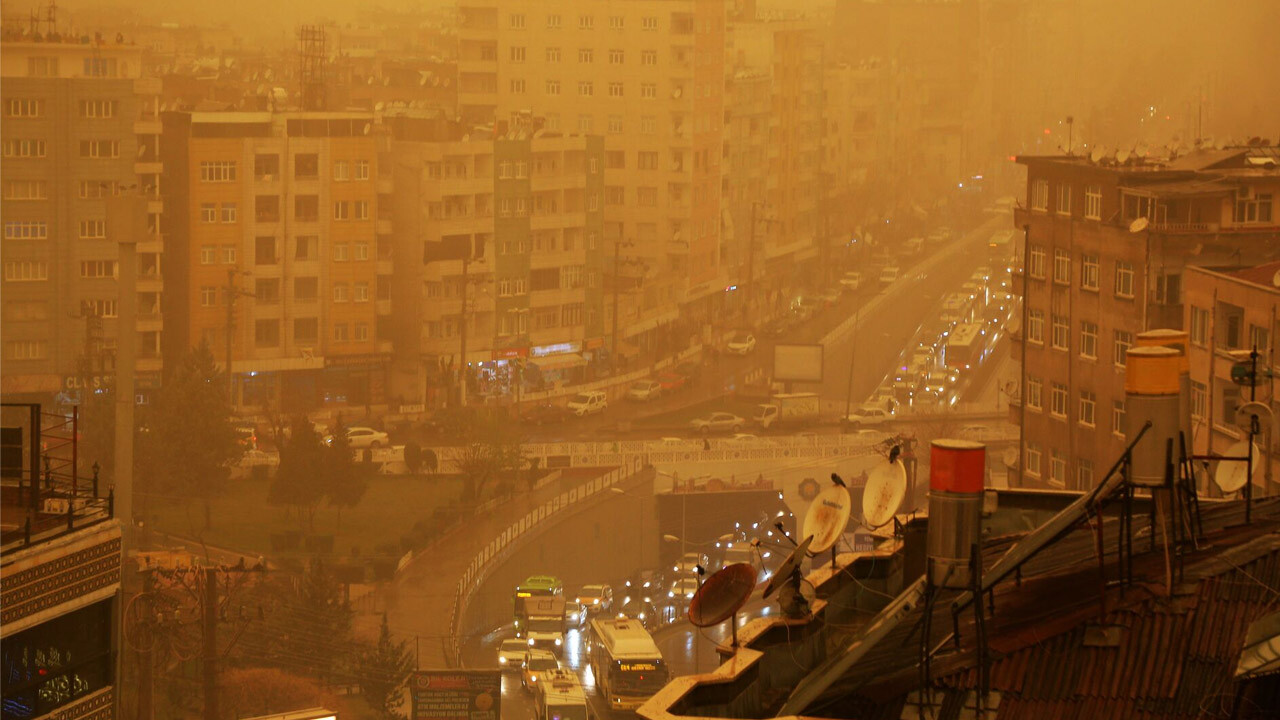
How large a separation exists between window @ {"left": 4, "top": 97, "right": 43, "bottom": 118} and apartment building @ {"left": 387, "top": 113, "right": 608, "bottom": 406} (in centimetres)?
329

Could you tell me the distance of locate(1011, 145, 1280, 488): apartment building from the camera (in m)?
9.98

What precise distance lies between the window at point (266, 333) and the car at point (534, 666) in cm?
571

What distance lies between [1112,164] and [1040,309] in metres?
1.08

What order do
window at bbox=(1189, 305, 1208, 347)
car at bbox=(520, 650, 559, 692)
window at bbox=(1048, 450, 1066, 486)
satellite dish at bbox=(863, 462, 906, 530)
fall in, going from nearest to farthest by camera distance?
satellite dish at bbox=(863, 462, 906, 530) < window at bbox=(1189, 305, 1208, 347) < car at bbox=(520, 650, 559, 692) < window at bbox=(1048, 450, 1066, 486)

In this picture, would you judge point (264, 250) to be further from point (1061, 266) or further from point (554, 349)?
point (1061, 266)

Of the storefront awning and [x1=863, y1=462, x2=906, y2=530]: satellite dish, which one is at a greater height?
[x1=863, y1=462, x2=906, y2=530]: satellite dish

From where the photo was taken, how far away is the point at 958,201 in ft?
77.8

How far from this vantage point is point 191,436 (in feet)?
49.0

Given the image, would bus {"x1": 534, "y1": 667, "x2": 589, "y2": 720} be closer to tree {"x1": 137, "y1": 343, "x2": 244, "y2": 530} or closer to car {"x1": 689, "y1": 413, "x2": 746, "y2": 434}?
tree {"x1": 137, "y1": 343, "x2": 244, "y2": 530}

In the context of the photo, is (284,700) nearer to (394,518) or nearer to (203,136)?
(394,518)

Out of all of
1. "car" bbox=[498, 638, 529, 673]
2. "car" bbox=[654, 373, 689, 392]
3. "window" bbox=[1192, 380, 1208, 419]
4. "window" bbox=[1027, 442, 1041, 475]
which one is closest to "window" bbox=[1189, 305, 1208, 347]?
"window" bbox=[1192, 380, 1208, 419]

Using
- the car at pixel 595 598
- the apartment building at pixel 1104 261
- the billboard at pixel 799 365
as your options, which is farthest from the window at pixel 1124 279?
the billboard at pixel 799 365

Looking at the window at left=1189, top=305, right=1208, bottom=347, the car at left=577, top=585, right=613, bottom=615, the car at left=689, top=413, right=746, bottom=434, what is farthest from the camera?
the car at left=689, top=413, right=746, bottom=434

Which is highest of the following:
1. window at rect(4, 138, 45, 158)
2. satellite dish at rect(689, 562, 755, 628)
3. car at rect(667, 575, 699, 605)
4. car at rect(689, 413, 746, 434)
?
window at rect(4, 138, 45, 158)
